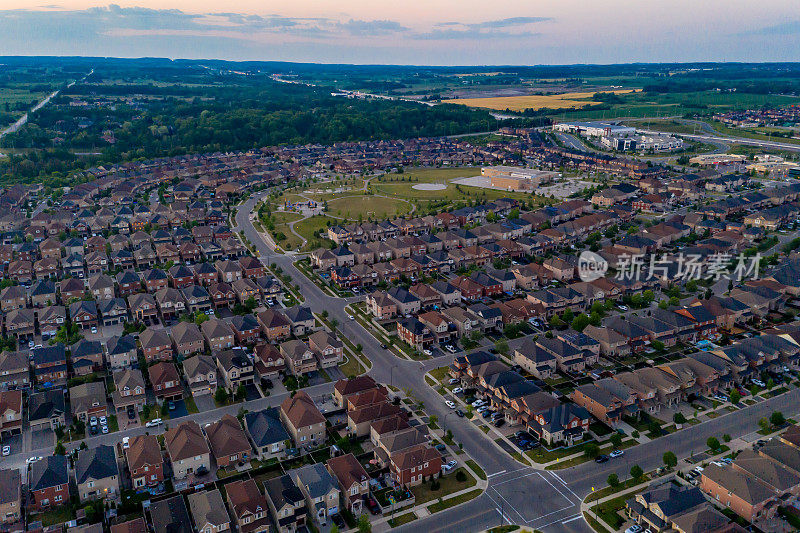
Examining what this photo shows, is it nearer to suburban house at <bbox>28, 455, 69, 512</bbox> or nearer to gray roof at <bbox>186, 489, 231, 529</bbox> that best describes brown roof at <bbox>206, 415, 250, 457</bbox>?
gray roof at <bbox>186, 489, 231, 529</bbox>

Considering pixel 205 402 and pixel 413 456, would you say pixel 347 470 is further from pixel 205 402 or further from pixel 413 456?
pixel 205 402

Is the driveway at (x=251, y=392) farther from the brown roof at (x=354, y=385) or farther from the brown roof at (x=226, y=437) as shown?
the brown roof at (x=354, y=385)

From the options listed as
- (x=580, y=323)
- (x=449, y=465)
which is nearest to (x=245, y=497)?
(x=449, y=465)

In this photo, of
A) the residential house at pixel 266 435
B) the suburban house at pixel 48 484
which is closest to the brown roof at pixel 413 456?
the residential house at pixel 266 435

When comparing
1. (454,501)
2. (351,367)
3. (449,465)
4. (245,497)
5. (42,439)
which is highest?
(245,497)

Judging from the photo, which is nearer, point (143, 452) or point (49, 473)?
point (49, 473)

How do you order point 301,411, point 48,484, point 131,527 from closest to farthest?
point 131,527 < point 48,484 < point 301,411
